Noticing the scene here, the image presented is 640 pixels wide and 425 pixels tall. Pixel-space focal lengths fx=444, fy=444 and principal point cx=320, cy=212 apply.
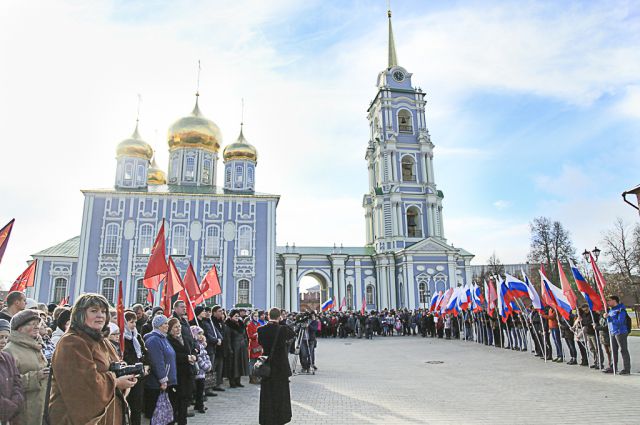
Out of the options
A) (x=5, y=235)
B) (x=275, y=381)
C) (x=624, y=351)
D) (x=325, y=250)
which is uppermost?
(x=325, y=250)

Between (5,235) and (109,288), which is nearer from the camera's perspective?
(5,235)

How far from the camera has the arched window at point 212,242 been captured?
116 ft

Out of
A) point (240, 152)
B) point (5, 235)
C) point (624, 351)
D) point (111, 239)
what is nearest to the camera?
point (5, 235)

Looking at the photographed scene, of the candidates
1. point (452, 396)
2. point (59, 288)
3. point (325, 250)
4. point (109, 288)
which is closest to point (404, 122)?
point (325, 250)

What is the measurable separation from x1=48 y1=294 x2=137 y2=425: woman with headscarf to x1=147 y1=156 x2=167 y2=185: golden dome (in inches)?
1735

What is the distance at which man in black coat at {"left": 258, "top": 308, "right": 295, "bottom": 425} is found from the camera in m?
5.97

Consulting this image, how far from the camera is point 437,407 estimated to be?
26.1ft

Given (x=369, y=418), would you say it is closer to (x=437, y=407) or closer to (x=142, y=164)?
(x=437, y=407)

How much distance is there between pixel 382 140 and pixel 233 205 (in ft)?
55.4

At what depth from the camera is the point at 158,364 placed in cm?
603

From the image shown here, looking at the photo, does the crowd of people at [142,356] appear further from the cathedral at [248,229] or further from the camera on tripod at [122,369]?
the cathedral at [248,229]

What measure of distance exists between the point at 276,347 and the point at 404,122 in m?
42.6

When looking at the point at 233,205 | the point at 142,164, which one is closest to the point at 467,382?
the point at 233,205

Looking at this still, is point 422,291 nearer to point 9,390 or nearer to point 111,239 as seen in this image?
point 111,239
